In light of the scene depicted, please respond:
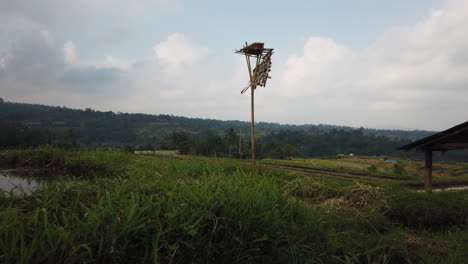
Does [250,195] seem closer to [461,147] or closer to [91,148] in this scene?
[91,148]

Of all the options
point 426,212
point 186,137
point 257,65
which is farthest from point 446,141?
point 186,137

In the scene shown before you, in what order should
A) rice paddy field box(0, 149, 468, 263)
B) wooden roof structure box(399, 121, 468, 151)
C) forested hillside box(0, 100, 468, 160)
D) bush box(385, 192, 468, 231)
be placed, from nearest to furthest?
1. rice paddy field box(0, 149, 468, 263)
2. bush box(385, 192, 468, 231)
3. wooden roof structure box(399, 121, 468, 151)
4. forested hillside box(0, 100, 468, 160)

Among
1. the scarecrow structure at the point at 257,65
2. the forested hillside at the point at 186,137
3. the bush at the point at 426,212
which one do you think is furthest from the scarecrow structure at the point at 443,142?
the forested hillside at the point at 186,137

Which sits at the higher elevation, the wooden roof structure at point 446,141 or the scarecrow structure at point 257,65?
the scarecrow structure at point 257,65

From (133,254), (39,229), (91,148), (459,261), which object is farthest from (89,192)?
(91,148)

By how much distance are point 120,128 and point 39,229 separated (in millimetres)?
140054

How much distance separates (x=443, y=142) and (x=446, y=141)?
0.11 m

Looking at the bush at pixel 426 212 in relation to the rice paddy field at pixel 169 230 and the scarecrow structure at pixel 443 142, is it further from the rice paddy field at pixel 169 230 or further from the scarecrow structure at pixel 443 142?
the scarecrow structure at pixel 443 142

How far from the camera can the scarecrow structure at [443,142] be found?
777 centimetres

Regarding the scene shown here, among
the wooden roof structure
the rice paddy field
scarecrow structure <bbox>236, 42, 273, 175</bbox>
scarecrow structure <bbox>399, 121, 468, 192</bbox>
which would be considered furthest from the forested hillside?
the rice paddy field

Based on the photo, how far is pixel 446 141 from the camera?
837 centimetres

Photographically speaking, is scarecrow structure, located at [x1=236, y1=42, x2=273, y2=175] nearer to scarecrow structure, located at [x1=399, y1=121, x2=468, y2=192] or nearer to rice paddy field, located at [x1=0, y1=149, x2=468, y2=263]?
rice paddy field, located at [x1=0, y1=149, x2=468, y2=263]

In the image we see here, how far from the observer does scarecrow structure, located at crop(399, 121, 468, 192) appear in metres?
7.77

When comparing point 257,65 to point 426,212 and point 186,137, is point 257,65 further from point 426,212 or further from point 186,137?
point 186,137
